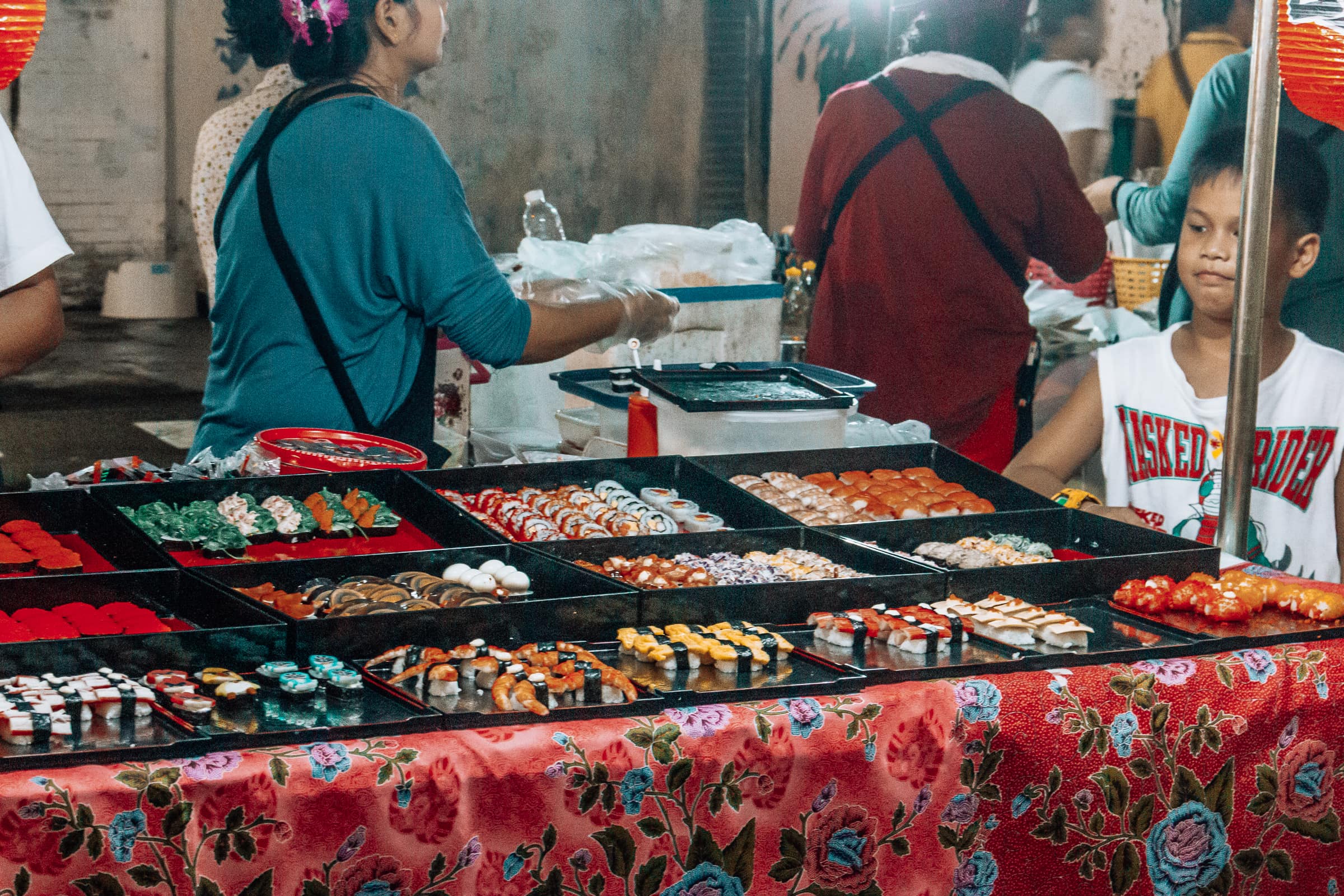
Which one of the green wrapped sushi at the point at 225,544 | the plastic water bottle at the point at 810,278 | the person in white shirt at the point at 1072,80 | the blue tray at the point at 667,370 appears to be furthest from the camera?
the plastic water bottle at the point at 810,278

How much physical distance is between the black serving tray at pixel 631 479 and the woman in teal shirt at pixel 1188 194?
164cm

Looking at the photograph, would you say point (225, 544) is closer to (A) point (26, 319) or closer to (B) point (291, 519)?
(B) point (291, 519)

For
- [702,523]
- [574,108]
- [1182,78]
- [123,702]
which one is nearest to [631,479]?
[702,523]

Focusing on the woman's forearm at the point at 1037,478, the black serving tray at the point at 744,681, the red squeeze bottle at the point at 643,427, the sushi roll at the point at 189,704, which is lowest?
the woman's forearm at the point at 1037,478

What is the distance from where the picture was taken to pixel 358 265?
2643 mm

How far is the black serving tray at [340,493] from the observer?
2.18 meters

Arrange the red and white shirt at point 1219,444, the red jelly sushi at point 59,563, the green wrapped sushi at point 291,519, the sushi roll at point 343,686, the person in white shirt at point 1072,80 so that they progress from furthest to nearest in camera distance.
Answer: the person in white shirt at point 1072,80
the red and white shirt at point 1219,444
the green wrapped sushi at point 291,519
the red jelly sushi at point 59,563
the sushi roll at point 343,686

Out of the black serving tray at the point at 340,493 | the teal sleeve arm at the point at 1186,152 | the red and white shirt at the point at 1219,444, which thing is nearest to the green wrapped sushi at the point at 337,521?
the black serving tray at the point at 340,493

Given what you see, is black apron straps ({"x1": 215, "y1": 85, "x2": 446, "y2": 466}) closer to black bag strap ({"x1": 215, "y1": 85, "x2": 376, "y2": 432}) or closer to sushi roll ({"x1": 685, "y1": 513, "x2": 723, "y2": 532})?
black bag strap ({"x1": 215, "y1": 85, "x2": 376, "y2": 432})

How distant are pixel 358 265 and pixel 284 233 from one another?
5.6 inches

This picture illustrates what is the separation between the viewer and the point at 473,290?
2631 mm

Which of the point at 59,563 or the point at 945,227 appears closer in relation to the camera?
the point at 59,563

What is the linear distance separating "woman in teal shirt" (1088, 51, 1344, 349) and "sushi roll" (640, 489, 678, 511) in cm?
169

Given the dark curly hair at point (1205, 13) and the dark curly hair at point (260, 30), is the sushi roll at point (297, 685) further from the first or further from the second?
the dark curly hair at point (1205, 13)
